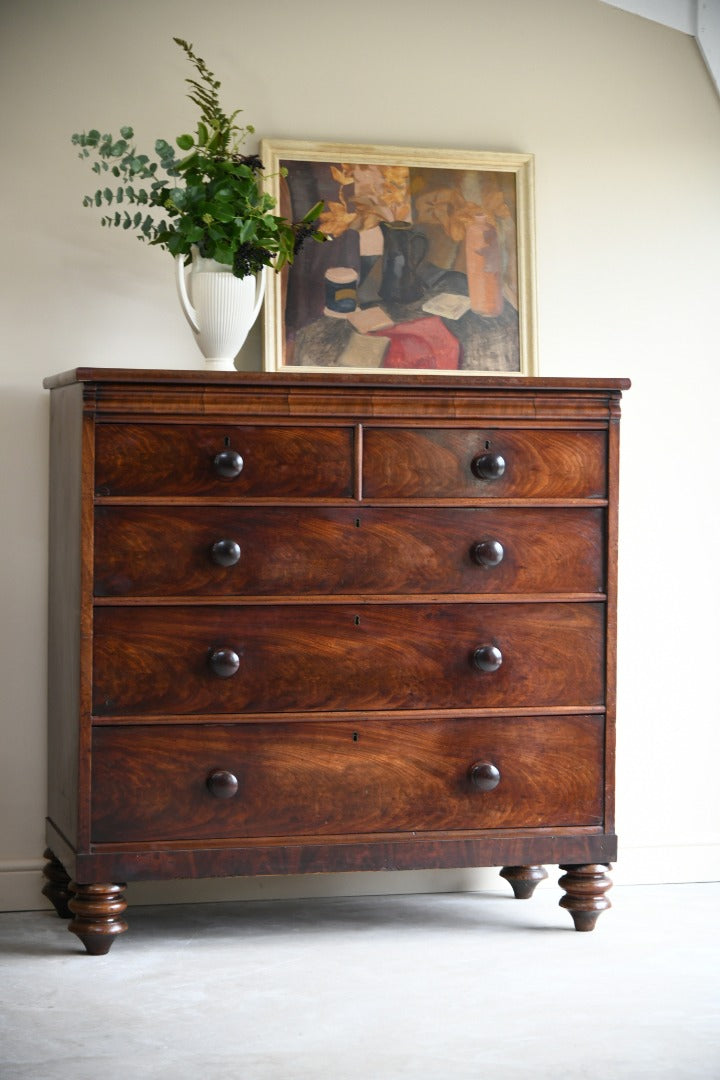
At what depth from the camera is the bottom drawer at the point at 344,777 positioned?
2756 millimetres

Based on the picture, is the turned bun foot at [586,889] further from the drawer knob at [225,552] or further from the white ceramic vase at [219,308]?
the white ceramic vase at [219,308]

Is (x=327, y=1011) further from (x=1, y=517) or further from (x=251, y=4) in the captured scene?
(x=251, y=4)

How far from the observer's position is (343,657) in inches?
112

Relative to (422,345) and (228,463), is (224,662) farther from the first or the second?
(422,345)

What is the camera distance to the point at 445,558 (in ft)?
9.43

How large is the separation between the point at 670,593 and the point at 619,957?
1071 millimetres

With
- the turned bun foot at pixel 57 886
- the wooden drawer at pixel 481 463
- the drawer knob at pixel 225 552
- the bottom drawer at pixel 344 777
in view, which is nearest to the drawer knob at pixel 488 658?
the bottom drawer at pixel 344 777

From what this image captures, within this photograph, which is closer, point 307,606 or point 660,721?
point 307,606

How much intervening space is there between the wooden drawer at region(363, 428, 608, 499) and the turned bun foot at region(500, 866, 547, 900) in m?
0.99

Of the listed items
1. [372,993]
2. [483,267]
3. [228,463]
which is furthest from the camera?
[483,267]

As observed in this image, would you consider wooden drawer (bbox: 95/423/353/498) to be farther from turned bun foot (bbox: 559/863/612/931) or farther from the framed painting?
turned bun foot (bbox: 559/863/612/931)

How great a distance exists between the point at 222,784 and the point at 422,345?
1.26 metres

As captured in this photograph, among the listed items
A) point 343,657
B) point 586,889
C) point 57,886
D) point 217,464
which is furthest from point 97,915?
point 586,889

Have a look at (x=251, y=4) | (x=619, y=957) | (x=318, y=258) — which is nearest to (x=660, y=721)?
(x=619, y=957)
